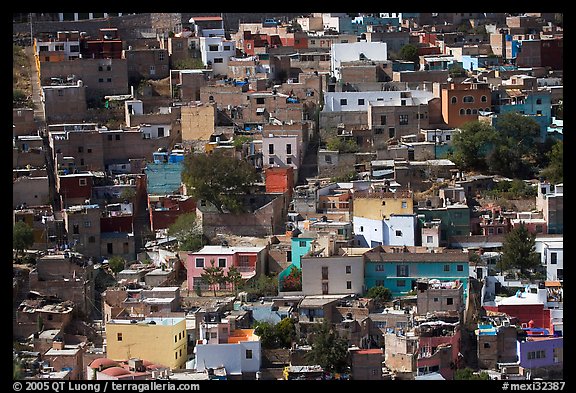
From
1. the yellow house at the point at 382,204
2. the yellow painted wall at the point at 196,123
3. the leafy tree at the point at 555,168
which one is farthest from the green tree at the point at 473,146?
the yellow painted wall at the point at 196,123

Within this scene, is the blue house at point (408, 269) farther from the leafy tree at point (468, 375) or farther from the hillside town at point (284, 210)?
the leafy tree at point (468, 375)

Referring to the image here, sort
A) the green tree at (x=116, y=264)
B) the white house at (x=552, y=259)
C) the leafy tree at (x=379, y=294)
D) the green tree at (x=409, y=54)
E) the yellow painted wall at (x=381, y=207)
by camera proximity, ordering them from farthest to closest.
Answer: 1. the green tree at (x=409, y=54)
2. the yellow painted wall at (x=381, y=207)
3. the green tree at (x=116, y=264)
4. the white house at (x=552, y=259)
5. the leafy tree at (x=379, y=294)

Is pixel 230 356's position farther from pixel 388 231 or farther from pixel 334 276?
pixel 388 231

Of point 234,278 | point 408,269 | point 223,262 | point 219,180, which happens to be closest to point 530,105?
point 219,180

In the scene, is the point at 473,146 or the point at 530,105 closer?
the point at 473,146

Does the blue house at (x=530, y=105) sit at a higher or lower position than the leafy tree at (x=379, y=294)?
higher

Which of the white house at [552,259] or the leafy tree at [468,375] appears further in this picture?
the white house at [552,259]

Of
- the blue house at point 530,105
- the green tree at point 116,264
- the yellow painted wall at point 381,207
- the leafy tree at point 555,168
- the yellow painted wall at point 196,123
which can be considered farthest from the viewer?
the blue house at point 530,105
